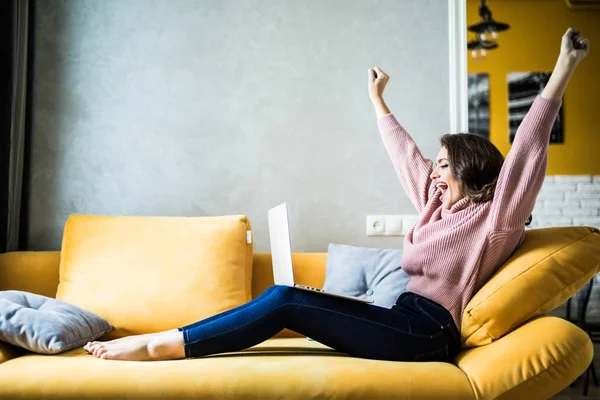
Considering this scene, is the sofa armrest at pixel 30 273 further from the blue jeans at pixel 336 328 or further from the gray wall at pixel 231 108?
the blue jeans at pixel 336 328

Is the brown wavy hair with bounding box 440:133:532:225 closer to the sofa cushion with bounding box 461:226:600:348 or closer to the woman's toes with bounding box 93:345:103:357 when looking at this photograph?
the sofa cushion with bounding box 461:226:600:348

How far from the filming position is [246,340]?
5.61 feet

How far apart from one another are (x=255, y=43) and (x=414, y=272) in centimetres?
133

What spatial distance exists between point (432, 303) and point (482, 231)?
0.26 metres

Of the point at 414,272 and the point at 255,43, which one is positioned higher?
the point at 255,43

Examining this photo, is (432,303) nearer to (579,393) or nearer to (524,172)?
(524,172)

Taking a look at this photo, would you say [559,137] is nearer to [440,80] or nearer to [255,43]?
[440,80]

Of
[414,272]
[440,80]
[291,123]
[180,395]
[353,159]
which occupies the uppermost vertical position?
[440,80]

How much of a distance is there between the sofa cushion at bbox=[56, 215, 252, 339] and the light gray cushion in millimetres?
348

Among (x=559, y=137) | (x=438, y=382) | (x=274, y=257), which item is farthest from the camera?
(x=559, y=137)

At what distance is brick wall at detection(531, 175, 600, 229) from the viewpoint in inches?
177

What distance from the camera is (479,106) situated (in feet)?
14.7

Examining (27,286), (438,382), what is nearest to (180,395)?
(438,382)

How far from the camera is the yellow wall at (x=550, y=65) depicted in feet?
14.8
